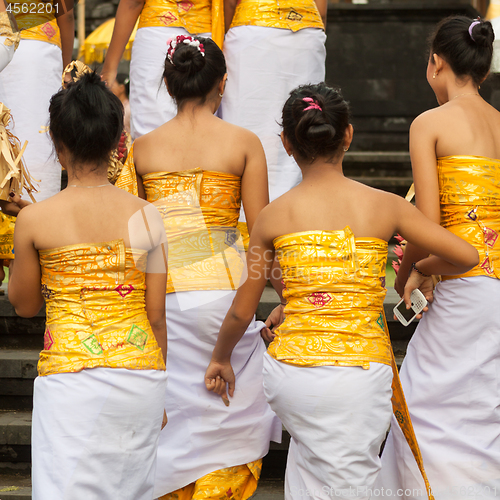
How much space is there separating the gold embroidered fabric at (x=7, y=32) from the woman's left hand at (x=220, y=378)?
61.5 inches

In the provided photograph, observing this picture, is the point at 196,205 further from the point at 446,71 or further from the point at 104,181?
the point at 446,71

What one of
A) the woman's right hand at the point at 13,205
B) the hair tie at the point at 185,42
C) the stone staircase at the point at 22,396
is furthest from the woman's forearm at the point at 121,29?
the stone staircase at the point at 22,396

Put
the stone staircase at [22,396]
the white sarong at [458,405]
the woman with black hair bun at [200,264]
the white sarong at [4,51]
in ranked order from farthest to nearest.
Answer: the stone staircase at [22,396] < the white sarong at [4,51] < the woman with black hair bun at [200,264] < the white sarong at [458,405]

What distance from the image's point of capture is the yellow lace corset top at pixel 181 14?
3.27 m

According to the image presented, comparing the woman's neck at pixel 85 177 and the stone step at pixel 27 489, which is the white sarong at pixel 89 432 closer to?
the woman's neck at pixel 85 177

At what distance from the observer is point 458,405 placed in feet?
7.75

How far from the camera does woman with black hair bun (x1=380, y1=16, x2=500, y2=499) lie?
2.32 meters

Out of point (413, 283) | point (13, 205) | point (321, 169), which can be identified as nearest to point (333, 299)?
point (321, 169)

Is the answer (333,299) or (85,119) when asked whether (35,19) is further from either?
(333,299)

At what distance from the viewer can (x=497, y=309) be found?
236cm

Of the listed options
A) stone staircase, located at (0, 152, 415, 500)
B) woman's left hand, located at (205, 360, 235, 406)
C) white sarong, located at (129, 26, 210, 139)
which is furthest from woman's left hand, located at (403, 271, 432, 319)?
white sarong, located at (129, 26, 210, 139)

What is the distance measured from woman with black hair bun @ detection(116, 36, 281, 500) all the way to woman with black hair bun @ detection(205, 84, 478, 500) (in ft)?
1.25

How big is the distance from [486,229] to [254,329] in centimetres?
92

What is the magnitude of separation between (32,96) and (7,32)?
65 centimetres
